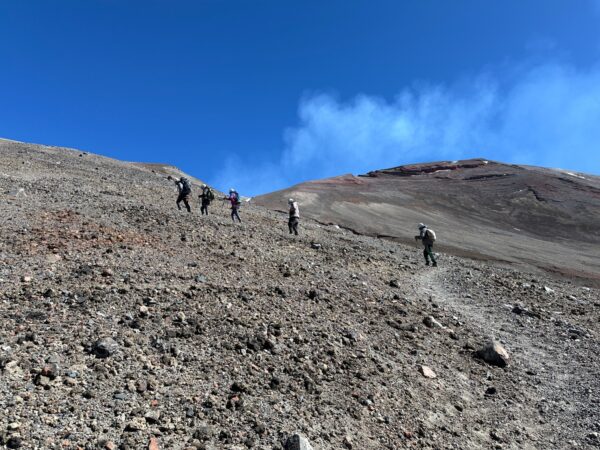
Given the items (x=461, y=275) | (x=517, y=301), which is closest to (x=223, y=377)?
(x=517, y=301)

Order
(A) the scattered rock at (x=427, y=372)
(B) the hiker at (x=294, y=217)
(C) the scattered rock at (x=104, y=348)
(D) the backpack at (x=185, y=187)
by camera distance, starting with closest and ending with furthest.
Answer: (C) the scattered rock at (x=104, y=348)
(A) the scattered rock at (x=427, y=372)
(D) the backpack at (x=185, y=187)
(B) the hiker at (x=294, y=217)

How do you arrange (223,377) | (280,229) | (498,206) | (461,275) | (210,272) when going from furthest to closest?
1. (498,206)
2. (280,229)
3. (461,275)
4. (210,272)
5. (223,377)

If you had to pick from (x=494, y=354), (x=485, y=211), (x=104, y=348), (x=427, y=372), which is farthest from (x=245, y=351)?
(x=485, y=211)

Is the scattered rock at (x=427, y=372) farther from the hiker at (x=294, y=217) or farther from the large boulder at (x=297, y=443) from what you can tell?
the hiker at (x=294, y=217)

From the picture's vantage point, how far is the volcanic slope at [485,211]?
3375 cm

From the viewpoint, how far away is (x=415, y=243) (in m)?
31.7

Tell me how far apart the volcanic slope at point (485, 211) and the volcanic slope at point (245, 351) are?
18238 mm

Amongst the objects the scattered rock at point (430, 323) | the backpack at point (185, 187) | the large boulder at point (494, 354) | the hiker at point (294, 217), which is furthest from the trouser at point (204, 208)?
the large boulder at point (494, 354)

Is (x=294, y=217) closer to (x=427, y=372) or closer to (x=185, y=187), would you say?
(x=185, y=187)

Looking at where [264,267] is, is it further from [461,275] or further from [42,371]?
[461,275]

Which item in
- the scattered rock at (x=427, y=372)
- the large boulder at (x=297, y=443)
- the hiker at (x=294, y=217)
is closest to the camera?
the large boulder at (x=297, y=443)

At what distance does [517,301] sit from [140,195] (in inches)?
730

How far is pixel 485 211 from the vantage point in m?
50.6

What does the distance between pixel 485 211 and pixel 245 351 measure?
4760 cm
